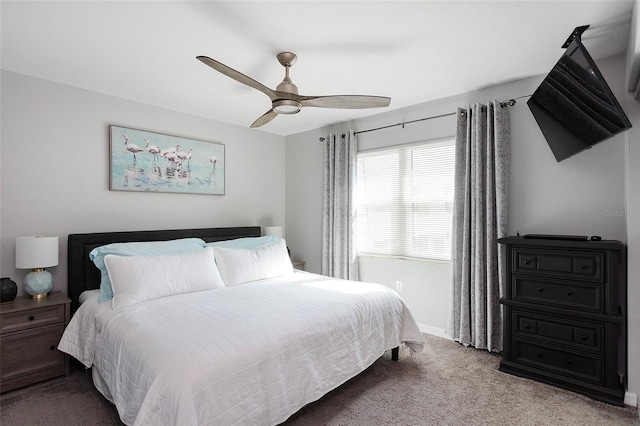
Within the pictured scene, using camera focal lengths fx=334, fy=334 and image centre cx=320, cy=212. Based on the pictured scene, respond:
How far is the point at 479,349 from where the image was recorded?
3.21 meters

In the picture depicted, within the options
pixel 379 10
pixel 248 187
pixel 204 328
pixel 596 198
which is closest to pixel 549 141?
pixel 596 198

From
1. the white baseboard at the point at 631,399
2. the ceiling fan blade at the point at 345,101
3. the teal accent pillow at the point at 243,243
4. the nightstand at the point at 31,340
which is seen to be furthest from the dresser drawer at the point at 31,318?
the white baseboard at the point at 631,399

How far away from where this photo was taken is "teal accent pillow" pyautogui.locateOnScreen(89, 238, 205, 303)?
8.79ft

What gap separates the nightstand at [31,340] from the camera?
2434 mm

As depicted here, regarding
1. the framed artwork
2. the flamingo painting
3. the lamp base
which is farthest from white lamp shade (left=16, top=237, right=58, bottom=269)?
the flamingo painting

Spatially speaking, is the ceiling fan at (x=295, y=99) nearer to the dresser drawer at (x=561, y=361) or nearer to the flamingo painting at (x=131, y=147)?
the flamingo painting at (x=131, y=147)

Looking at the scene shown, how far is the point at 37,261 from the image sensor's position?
266 cm

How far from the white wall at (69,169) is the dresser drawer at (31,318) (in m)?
0.52

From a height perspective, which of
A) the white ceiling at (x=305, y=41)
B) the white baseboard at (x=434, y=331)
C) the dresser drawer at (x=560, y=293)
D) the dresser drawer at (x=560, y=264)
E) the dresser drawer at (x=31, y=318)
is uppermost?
the white ceiling at (x=305, y=41)

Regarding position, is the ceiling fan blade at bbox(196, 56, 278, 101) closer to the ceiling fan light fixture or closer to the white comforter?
the ceiling fan light fixture

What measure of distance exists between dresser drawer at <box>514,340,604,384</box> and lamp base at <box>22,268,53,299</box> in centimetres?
393

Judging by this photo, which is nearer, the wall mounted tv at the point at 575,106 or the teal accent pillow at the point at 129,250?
the wall mounted tv at the point at 575,106

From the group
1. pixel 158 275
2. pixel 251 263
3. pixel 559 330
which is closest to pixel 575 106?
pixel 559 330

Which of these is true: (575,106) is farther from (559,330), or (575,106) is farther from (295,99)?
(295,99)
